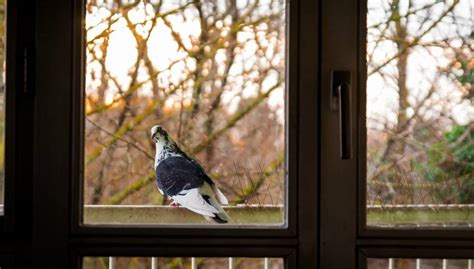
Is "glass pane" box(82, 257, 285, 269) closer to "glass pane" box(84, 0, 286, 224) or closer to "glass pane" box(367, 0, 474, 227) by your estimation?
"glass pane" box(84, 0, 286, 224)

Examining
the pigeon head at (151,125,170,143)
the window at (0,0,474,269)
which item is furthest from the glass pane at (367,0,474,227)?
the pigeon head at (151,125,170,143)

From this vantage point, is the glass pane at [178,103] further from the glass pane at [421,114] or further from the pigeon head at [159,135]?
the glass pane at [421,114]

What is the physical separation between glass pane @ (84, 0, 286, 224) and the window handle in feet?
0.56

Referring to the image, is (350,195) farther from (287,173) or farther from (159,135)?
(159,135)

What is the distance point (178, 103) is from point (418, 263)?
2.78 feet

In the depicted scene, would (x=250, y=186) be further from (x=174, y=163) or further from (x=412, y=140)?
(x=412, y=140)

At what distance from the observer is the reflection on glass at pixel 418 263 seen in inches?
69.2

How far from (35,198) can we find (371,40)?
1.08 metres

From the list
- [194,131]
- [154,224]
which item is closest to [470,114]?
[194,131]

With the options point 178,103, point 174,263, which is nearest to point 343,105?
point 178,103

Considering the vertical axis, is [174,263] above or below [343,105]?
below

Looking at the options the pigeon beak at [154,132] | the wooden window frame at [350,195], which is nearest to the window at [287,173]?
the wooden window frame at [350,195]

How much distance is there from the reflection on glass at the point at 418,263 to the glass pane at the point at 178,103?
408 millimetres

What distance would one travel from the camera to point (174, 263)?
5.87 ft
